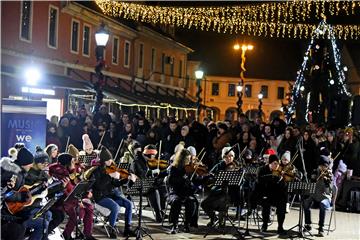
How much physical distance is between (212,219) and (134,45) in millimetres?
30906

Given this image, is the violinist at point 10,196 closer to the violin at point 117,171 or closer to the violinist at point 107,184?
the violinist at point 107,184

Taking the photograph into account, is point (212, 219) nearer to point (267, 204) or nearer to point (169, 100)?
point (267, 204)

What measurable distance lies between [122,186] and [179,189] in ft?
4.33

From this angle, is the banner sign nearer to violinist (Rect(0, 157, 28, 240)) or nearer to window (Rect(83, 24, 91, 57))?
violinist (Rect(0, 157, 28, 240))

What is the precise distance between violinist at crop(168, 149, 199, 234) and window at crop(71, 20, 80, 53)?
69.8 ft

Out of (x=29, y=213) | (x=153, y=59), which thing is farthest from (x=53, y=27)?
(x=29, y=213)

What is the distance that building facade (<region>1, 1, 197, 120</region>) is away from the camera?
79.0 feet

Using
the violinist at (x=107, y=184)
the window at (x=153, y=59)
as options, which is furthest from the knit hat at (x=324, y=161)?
the window at (x=153, y=59)

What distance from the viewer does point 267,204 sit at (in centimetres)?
1207

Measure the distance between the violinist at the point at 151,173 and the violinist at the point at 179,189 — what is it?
628mm

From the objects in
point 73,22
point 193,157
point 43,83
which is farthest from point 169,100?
point 193,157

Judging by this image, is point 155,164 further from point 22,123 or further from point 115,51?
point 115,51

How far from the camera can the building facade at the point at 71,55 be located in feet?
79.0

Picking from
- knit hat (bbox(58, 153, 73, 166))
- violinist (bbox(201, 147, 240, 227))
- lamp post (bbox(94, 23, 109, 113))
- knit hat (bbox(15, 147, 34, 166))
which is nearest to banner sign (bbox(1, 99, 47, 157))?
knit hat (bbox(58, 153, 73, 166))
